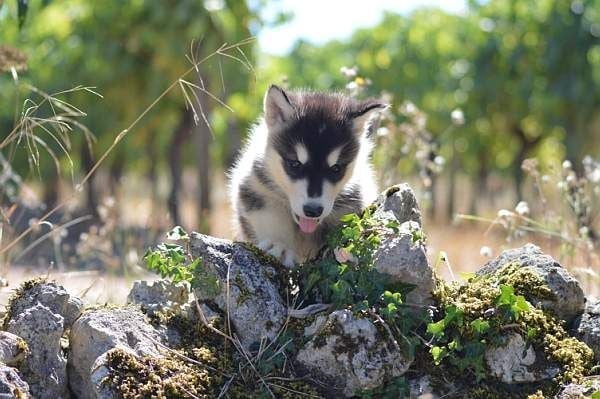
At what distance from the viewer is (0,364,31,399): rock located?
14.0 ft

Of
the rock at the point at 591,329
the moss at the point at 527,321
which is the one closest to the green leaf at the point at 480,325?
the moss at the point at 527,321

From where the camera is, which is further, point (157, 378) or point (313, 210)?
point (313, 210)

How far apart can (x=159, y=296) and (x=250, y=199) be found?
1318 mm

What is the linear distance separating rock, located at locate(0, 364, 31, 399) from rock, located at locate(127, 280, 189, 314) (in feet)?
3.17

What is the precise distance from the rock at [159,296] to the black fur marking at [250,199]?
1143mm

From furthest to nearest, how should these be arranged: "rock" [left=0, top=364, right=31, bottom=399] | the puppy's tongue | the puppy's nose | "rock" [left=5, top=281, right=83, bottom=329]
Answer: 1. the puppy's tongue
2. the puppy's nose
3. "rock" [left=5, top=281, right=83, bottom=329]
4. "rock" [left=0, top=364, right=31, bottom=399]

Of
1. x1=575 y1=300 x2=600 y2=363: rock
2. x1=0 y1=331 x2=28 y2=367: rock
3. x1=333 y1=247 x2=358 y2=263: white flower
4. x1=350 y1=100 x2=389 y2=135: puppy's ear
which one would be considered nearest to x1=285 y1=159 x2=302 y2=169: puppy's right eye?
x1=350 y1=100 x2=389 y2=135: puppy's ear

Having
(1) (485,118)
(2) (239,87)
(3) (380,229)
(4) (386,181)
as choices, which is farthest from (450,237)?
(1) (485,118)

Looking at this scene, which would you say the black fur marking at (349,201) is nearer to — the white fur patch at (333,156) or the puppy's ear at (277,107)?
the white fur patch at (333,156)

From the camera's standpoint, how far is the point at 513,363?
5.00 metres

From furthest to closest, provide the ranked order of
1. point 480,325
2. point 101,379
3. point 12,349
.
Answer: point 480,325 → point 12,349 → point 101,379

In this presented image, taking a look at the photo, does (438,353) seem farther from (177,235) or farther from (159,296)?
(159,296)

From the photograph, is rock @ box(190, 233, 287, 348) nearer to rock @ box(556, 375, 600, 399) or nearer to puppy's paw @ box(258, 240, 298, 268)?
puppy's paw @ box(258, 240, 298, 268)

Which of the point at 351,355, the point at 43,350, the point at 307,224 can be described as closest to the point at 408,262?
the point at 351,355
